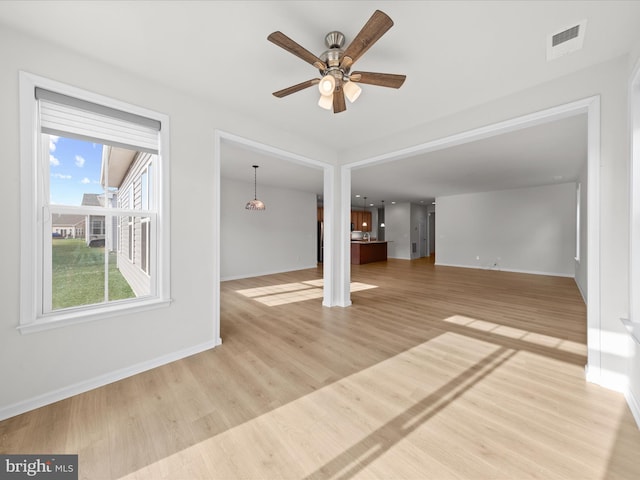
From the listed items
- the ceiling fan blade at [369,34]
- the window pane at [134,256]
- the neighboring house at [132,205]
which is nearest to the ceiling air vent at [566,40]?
the ceiling fan blade at [369,34]

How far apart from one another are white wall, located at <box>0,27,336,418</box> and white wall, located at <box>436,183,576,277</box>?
8502 millimetres

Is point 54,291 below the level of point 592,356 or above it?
above

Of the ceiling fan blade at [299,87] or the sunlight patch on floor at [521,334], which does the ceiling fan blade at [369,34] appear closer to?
the ceiling fan blade at [299,87]

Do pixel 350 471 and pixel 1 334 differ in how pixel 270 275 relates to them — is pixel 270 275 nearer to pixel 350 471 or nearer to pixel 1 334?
pixel 1 334

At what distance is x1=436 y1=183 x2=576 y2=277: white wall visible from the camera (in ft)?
24.2

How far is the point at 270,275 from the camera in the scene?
778cm

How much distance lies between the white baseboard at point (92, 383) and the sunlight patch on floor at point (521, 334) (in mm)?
3430

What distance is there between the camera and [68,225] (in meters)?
2.08

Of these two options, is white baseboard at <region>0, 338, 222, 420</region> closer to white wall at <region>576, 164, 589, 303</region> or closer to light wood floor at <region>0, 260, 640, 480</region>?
light wood floor at <region>0, 260, 640, 480</region>

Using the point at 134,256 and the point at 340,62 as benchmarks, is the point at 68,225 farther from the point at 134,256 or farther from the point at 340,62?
the point at 340,62

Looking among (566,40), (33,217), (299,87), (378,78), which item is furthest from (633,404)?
(33,217)

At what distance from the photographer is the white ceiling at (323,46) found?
1646 millimetres

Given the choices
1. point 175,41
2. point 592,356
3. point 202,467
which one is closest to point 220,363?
point 202,467

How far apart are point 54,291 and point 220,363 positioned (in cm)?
146
